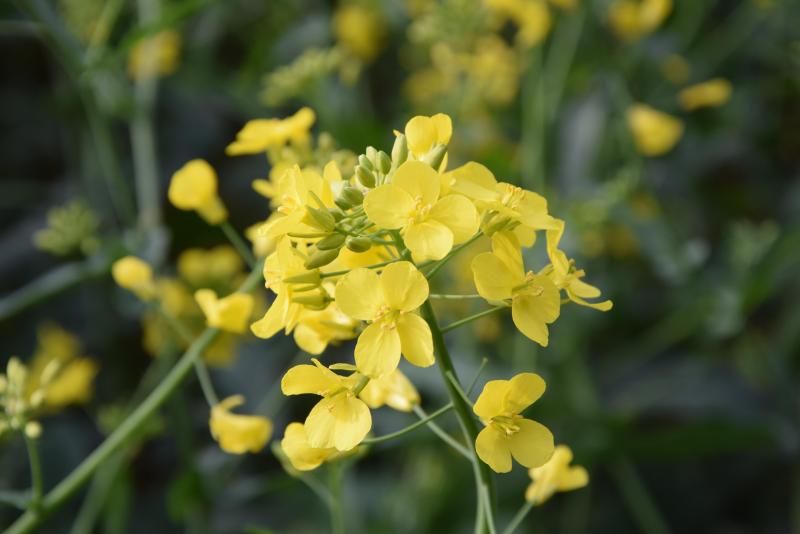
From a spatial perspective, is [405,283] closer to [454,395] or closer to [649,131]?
[454,395]

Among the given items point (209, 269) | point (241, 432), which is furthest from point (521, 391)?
point (209, 269)

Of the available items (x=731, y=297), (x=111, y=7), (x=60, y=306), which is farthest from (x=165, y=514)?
(x=731, y=297)

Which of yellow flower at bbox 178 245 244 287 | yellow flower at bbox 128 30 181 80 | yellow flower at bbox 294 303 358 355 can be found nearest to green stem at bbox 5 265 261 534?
yellow flower at bbox 294 303 358 355

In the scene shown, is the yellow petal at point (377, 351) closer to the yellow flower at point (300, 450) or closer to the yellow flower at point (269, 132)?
the yellow flower at point (300, 450)

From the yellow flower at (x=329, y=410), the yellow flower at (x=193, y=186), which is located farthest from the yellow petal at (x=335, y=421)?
the yellow flower at (x=193, y=186)

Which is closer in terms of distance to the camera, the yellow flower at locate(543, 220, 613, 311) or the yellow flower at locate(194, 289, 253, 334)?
the yellow flower at locate(543, 220, 613, 311)

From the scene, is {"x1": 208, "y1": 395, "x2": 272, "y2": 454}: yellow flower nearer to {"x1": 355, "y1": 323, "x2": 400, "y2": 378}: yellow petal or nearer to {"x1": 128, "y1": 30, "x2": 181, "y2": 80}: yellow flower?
{"x1": 355, "y1": 323, "x2": 400, "y2": 378}: yellow petal
